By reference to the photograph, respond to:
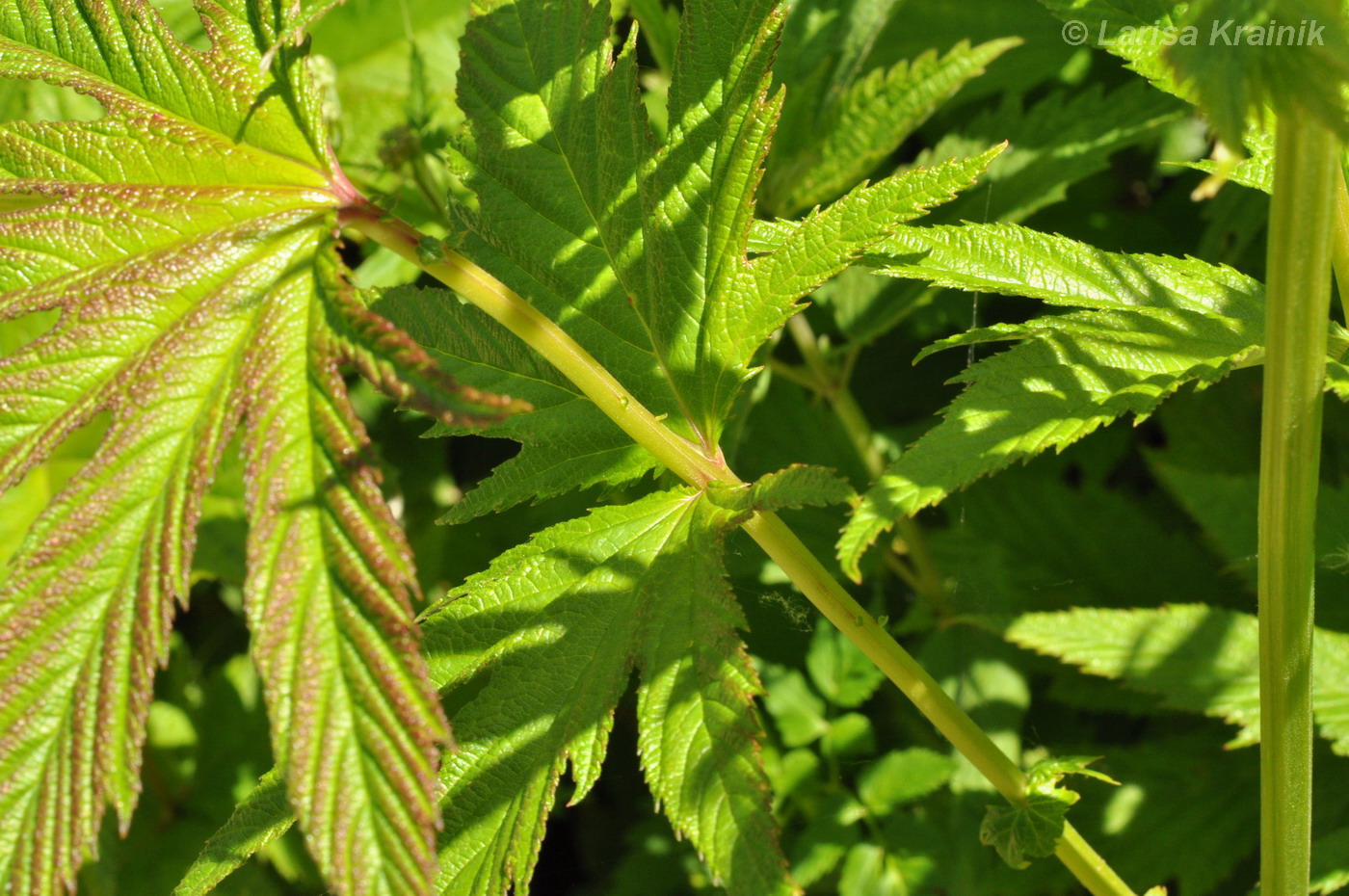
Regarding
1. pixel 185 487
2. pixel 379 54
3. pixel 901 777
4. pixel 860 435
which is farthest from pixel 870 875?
pixel 379 54

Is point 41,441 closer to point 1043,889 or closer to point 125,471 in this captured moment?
point 125,471

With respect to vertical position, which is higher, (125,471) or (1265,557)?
(125,471)

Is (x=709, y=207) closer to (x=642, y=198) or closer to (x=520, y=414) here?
(x=642, y=198)

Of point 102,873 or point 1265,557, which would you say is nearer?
point 1265,557

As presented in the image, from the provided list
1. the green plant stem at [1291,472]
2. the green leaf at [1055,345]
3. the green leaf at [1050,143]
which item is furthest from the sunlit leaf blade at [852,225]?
the green leaf at [1050,143]

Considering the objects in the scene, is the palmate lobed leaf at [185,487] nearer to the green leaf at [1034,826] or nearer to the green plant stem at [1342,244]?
the green leaf at [1034,826]

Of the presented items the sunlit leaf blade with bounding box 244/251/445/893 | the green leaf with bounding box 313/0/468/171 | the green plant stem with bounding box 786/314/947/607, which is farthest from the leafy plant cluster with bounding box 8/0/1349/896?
the green leaf with bounding box 313/0/468/171

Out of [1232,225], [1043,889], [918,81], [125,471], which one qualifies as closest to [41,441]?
[125,471]
